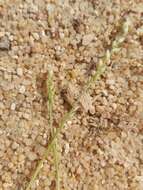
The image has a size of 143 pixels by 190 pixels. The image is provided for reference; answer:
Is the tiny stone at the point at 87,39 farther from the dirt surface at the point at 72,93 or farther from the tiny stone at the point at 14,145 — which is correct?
the tiny stone at the point at 14,145

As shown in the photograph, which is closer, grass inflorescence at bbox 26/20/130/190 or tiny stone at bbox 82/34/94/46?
grass inflorescence at bbox 26/20/130/190

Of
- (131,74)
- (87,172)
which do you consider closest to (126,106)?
(131,74)

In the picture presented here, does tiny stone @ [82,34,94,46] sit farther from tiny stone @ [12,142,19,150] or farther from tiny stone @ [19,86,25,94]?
tiny stone @ [12,142,19,150]

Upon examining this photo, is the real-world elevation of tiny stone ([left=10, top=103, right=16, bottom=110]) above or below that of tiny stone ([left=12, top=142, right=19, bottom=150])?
above

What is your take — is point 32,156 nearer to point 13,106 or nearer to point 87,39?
point 13,106

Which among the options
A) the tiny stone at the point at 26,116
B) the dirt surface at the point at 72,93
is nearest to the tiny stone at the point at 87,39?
the dirt surface at the point at 72,93

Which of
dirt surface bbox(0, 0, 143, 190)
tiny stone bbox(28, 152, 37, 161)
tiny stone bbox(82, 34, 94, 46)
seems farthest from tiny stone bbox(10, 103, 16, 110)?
tiny stone bbox(82, 34, 94, 46)

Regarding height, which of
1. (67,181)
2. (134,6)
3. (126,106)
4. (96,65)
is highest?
(134,6)

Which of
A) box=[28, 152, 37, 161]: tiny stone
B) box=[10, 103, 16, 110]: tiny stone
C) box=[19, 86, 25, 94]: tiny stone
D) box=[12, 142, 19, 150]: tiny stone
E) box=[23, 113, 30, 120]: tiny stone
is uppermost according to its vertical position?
box=[19, 86, 25, 94]: tiny stone

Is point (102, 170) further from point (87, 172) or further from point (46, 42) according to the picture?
point (46, 42)
